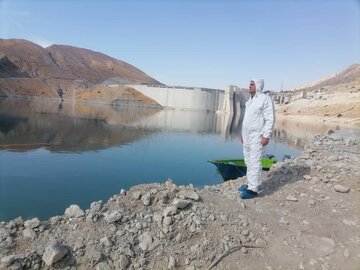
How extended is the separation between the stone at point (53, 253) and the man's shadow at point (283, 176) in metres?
4.45

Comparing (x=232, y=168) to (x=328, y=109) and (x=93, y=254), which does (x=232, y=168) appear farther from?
(x=328, y=109)

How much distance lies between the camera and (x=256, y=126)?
7555mm

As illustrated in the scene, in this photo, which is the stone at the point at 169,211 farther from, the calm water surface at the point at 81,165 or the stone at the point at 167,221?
the calm water surface at the point at 81,165

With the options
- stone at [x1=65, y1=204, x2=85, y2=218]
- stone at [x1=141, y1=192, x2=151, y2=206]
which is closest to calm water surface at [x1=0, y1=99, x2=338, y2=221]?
stone at [x1=65, y1=204, x2=85, y2=218]

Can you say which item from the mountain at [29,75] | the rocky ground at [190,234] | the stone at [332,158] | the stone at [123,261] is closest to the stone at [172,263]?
the rocky ground at [190,234]

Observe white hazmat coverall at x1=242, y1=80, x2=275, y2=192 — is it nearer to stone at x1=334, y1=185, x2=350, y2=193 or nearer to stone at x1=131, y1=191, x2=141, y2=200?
stone at x1=334, y1=185, x2=350, y2=193

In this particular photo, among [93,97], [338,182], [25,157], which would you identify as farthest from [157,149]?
[93,97]

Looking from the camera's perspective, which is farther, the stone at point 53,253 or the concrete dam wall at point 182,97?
the concrete dam wall at point 182,97

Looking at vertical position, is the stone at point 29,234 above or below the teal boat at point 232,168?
above

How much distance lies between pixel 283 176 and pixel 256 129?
7.25 feet

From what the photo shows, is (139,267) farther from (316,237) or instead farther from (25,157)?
(25,157)

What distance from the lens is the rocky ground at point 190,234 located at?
17.5ft

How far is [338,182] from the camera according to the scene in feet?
28.2

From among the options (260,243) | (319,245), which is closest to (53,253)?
(260,243)
